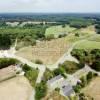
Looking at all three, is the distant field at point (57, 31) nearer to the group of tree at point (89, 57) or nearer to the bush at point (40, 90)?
the group of tree at point (89, 57)

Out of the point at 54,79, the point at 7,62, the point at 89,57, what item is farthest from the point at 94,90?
the point at 7,62

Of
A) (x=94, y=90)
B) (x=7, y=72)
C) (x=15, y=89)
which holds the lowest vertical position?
(x=15, y=89)

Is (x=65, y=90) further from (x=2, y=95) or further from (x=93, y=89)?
(x=2, y=95)

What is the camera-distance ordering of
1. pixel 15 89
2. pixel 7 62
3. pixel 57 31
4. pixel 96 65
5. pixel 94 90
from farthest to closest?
pixel 57 31, pixel 7 62, pixel 96 65, pixel 15 89, pixel 94 90

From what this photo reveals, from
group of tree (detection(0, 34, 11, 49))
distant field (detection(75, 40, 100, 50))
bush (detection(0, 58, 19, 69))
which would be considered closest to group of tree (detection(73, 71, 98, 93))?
bush (detection(0, 58, 19, 69))

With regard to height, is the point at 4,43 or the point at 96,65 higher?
the point at 96,65

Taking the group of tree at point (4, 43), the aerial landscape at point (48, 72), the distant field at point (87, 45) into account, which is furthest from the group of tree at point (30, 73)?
the distant field at point (87, 45)

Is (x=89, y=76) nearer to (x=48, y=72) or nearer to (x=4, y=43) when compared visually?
(x=48, y=72)
